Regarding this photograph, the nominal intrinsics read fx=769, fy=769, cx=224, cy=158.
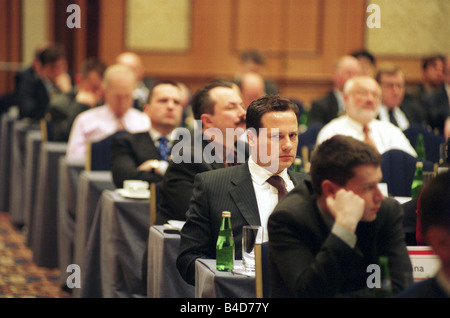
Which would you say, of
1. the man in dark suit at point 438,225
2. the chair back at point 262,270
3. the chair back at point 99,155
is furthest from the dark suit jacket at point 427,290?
the chair back at point 99,155

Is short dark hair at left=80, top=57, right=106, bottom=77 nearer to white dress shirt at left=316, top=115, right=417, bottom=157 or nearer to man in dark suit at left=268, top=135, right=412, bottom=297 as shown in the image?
white dress shirt at left=316, top=115, right=417, bottom=157

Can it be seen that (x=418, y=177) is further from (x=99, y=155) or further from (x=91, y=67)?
(x=91, y=67)

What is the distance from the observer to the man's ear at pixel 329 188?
7.18 ft

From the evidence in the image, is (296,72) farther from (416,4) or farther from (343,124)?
(343,124)

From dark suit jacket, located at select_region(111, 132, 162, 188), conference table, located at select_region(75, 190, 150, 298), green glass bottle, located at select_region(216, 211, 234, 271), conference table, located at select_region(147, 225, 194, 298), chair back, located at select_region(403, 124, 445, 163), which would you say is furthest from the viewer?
chair back, located at select_region(403, 124, 445, 163)

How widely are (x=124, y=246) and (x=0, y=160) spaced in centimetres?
404

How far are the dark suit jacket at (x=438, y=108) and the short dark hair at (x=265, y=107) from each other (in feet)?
17.0

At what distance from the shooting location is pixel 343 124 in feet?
17.4

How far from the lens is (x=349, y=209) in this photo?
212cm

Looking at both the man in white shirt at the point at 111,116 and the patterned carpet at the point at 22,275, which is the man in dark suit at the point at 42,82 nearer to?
the patterned carpet at the point at 22,275

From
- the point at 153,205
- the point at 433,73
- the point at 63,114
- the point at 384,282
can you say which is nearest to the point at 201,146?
the point at 153,205

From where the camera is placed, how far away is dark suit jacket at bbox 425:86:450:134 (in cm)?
796

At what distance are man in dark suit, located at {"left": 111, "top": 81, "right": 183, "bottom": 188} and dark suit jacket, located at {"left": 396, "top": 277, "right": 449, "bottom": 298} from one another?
2652mm

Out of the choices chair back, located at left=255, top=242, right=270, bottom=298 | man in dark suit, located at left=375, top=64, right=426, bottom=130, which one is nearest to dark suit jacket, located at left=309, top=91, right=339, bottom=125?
man in dark suit, located at left=375, top=64, right=426, bottom=130
